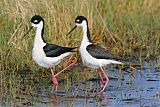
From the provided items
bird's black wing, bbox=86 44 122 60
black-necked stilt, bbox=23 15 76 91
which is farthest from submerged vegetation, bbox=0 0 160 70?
bird's black wing, bbox=86 44 122 60

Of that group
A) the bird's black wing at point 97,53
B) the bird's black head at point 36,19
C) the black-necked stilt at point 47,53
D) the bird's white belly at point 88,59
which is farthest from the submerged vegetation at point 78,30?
the bird's black wing at point 97,53

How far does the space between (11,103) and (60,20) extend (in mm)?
3578

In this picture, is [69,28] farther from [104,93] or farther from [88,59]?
[104,93]

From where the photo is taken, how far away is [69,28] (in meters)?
11.6

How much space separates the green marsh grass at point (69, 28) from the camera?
10.5m

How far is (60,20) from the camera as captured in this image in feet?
38.0

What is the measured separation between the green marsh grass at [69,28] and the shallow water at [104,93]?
36 centimetres

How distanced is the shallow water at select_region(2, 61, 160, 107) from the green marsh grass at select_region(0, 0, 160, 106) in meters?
0.36

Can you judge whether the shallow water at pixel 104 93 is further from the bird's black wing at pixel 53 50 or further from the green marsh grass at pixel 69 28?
the bird's black wing at pixel 53 50

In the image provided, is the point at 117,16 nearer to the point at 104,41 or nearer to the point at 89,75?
the point at 104,41

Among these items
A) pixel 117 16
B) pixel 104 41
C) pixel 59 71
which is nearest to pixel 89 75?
pixel 59 71

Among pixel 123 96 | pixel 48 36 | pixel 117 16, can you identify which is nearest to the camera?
pixel 123 96

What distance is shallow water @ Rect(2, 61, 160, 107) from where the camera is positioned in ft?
27.6

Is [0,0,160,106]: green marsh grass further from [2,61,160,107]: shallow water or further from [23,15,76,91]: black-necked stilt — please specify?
[23,15,76,91]: black-necked stilt
